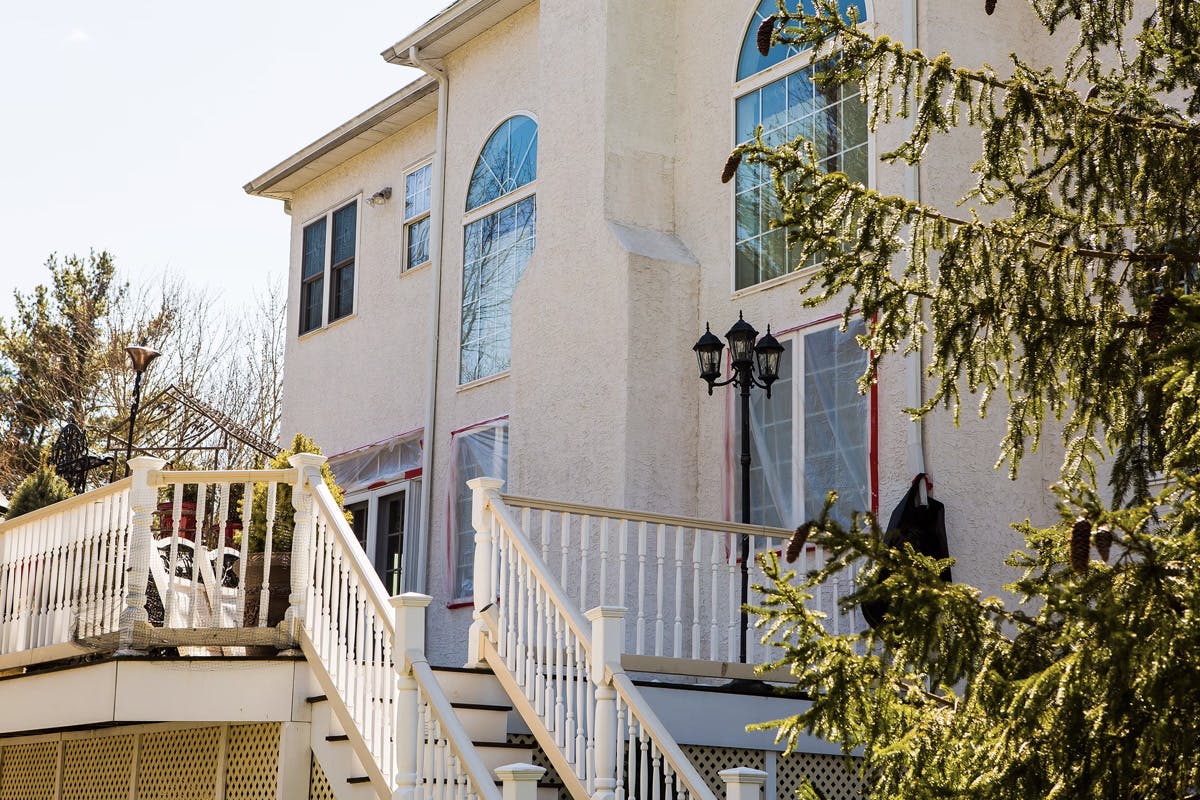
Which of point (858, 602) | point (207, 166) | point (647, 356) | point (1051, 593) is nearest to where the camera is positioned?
point (1051, 593)

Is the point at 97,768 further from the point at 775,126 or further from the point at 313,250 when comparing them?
the point at 313,250

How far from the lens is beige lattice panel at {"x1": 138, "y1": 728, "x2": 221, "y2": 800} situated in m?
8.98

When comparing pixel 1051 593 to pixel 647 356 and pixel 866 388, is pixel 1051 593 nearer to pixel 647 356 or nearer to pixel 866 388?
pixel 866 388

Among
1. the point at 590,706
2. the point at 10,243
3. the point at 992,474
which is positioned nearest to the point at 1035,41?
the point at 992,474

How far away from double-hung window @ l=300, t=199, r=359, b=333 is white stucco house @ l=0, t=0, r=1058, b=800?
0.07 m

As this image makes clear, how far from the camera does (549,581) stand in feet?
25.8

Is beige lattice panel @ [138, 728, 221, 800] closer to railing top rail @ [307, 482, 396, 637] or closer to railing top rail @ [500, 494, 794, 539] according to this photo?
railing top rail @ [307, 482, 396, 637]

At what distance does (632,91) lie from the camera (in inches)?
473

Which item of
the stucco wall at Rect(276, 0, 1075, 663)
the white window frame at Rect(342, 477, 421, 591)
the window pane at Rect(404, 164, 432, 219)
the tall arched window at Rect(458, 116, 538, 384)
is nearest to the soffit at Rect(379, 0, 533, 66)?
the stucco wall at Rect(276, 0, 1075, 663)

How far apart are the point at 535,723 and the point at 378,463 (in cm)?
795

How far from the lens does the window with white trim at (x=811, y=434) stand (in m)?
10.0

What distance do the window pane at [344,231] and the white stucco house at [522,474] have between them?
2.1 inches

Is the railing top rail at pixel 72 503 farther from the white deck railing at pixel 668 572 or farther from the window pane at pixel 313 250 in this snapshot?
the window pane at pixel 313 250

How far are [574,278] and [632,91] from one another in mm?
1632
